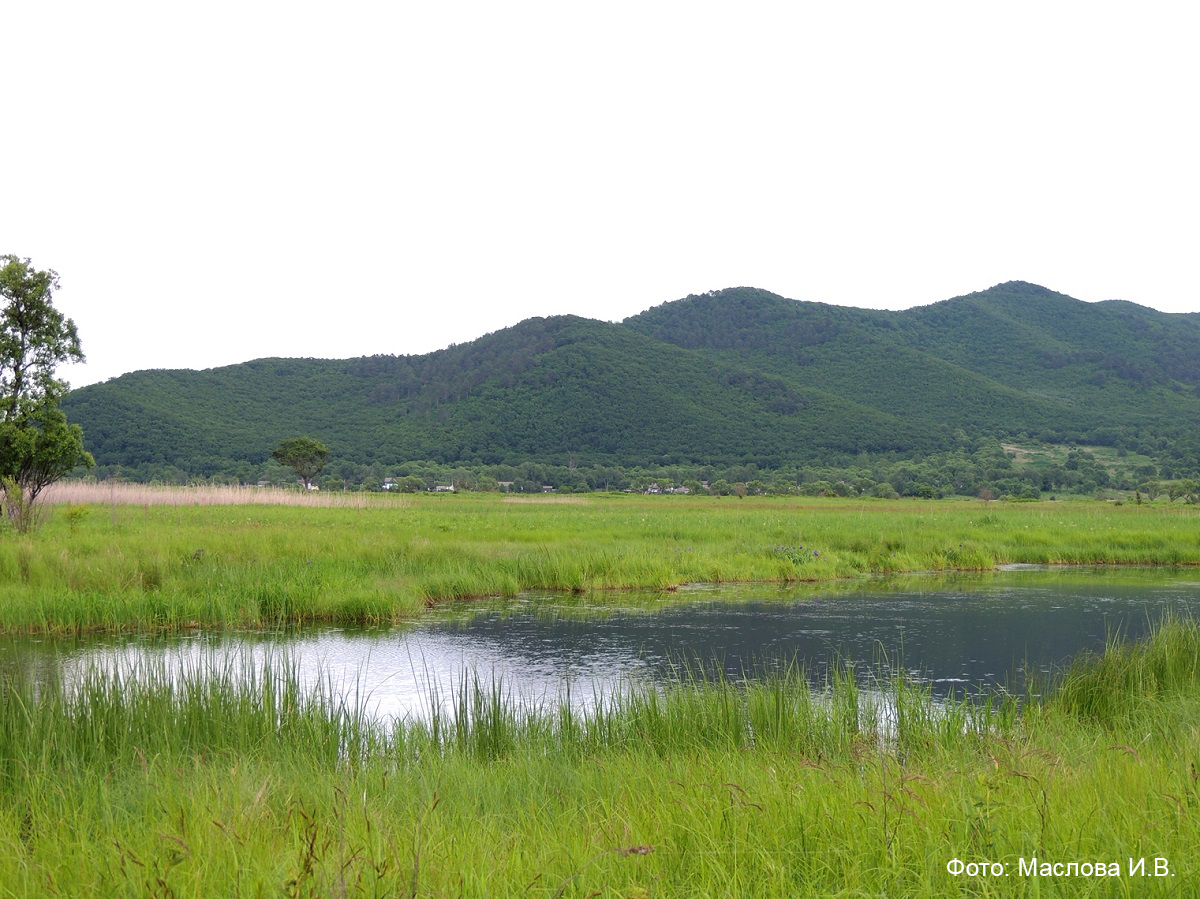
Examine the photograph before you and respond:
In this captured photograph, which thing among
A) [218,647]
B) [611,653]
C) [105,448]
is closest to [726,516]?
[611,653]

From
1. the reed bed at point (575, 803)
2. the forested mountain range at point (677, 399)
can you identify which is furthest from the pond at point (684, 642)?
the forested mountain range at point (677, 399)

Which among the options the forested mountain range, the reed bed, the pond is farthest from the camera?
the forested mountain range

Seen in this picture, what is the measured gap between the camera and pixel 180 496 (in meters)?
33.5

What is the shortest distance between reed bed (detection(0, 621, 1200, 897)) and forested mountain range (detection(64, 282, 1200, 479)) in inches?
2734

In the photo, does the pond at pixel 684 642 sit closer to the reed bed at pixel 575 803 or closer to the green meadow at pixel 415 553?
Answer: the green meadow at pixel 415 553

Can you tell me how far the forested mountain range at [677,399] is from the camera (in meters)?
84.1

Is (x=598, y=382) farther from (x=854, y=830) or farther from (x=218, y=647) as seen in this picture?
(x=854, y=830)

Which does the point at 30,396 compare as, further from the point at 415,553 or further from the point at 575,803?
the point at 575,803

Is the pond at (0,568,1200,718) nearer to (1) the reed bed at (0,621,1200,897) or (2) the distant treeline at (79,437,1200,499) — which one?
(1) the reed bed at (0,621,1200,897)

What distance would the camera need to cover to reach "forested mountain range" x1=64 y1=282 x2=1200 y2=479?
8412cm

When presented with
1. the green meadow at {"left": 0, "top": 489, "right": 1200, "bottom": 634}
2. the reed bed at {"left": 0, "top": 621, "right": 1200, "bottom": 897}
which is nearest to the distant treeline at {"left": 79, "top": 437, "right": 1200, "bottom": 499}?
the green meadow at {"left": 0, "top": 489, "right": 1200, "bottom": 634}

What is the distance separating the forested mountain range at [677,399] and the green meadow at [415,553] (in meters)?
48.8

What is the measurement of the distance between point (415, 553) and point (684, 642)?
8.37 metres

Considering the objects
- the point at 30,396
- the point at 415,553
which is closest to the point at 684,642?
the point at 415,553
